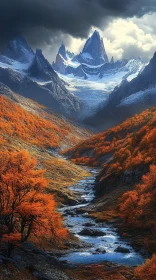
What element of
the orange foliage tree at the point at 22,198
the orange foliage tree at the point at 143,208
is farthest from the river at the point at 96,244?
the orange foliage tree at the point at 22,198

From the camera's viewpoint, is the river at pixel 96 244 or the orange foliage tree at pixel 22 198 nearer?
the orange foliage tree at pixel 22 198

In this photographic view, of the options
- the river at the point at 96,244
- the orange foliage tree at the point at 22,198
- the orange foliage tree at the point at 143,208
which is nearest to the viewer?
the orange foliage tree at the point at 22,198

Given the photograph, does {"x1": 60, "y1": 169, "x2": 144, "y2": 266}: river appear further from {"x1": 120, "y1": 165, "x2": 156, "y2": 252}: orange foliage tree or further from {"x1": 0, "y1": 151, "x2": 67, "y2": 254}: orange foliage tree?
{"x1": 0, "y1": 151, "x2": 67, "y2": 254}: orange foliage tree

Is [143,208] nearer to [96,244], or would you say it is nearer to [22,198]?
[96,244]

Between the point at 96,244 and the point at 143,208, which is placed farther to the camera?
the point at 143,208

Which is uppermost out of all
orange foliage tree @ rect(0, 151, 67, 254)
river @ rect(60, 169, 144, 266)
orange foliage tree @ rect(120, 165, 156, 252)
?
orange foliage tree @ rect(0, 151, 67, 254)

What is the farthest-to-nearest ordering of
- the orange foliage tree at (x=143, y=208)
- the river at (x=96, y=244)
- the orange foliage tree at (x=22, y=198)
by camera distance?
the orange foliage tree at (x=143, y=208), the river at (x=96, y=244), the orange foliage tree at (x=22, y=198)

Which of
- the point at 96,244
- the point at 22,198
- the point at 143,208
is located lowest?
the point at 96,244

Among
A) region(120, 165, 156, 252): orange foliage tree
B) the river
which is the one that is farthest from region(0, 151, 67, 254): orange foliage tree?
region(120, 165, 156, 252): orange foliage tree

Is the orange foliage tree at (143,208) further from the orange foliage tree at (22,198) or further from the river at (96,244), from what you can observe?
the orange foliage tree at (22,198)

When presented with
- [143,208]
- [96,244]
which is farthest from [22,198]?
[143,208]

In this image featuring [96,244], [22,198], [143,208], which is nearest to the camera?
[22,198]
